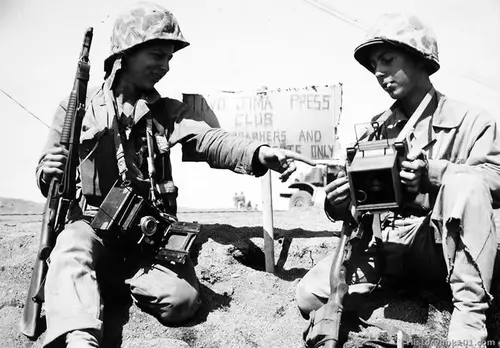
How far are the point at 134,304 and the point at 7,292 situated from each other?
1.01 metres

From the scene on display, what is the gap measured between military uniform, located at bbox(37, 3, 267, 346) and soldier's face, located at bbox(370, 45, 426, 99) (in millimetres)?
905

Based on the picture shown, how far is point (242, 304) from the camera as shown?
13.0ft

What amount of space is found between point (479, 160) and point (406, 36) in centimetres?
84

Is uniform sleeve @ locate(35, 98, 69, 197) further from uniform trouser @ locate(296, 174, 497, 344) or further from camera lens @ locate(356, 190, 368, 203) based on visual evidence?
uniform trouser @ locate(296, 174, 497, 344)

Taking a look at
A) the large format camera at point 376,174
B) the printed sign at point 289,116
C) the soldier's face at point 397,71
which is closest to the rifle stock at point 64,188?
the printed sign at point 289,116

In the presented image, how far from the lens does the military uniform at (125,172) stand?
126 inches

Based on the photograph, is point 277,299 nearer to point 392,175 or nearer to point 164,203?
point 164,203

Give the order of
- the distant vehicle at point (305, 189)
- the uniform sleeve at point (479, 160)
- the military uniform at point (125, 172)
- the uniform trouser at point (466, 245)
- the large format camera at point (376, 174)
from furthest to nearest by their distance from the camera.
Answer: the distant vehicle at point (305, 189), the military uniform at point (125, 172), the uniform sleeve at point (479, 160), the large format camera at point (376, 174), the uniform trouser at point (466, 245)

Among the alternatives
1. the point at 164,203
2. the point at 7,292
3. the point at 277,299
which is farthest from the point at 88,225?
the point at 277,299

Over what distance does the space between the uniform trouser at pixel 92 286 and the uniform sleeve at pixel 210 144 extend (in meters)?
0.75

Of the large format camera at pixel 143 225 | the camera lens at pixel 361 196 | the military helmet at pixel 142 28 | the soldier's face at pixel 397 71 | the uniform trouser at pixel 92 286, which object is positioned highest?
the military helmet at pixel 142 28

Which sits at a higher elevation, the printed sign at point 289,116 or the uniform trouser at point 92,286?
the printed sign at point 289,116

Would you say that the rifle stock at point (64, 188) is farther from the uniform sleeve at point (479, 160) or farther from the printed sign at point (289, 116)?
the uniform sleeve at point (479, 160)

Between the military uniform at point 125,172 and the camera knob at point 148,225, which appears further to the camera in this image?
the camera knob at point 148,225
